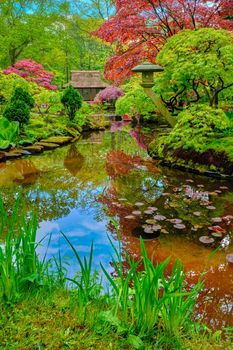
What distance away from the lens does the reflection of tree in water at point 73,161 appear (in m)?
6.71

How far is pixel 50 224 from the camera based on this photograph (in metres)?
3.89

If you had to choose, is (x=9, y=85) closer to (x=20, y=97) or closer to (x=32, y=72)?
(x=20, y=97)

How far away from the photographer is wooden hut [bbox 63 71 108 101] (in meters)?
24.5

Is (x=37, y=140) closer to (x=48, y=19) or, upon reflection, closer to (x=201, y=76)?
(x=201, y=76)

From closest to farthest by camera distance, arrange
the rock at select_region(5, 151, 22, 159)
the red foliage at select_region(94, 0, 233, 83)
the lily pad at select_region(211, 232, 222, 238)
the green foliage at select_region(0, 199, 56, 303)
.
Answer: the green foliage at select_region(0, 199, 56, 303)
the lily pad at select_region(211, 232, 222, 238)
the rock at select_region(5, 151, 22, 159)
the red foliage at select_region(94, 0, 233, 83)

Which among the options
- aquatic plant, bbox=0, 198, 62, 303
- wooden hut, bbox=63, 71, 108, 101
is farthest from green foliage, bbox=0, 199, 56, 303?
wooden hut, bbox=63, 71, 108, 101

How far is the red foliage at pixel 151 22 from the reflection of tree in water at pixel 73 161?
122 inches

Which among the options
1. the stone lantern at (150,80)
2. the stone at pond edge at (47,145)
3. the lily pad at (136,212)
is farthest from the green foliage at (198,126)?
the stone at pond edge at (47,145)

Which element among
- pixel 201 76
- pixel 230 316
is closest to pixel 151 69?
pixel 201 76

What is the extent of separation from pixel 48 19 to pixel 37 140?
14.8m

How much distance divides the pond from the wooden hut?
712 inches

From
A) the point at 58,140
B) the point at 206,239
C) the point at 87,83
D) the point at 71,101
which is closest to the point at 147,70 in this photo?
the point at 58,140

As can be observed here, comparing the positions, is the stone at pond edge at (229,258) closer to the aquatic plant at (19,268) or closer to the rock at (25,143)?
the aquatic plant at (19,268)

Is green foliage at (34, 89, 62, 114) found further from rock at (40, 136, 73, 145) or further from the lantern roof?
the lantern roof
